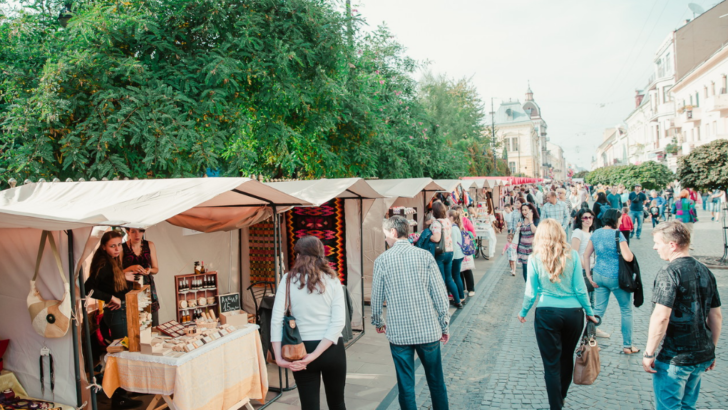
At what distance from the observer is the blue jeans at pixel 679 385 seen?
3.04 metres

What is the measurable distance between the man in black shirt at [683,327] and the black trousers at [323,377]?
207cm

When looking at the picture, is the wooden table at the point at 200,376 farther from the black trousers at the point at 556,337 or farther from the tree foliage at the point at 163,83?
the tree foliage at the point at 163,83

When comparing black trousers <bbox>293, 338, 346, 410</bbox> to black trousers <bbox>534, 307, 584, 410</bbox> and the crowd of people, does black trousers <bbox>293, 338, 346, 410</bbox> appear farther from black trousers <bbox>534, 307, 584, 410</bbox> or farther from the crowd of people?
black trousers <bbox>534, 307, 584, 410</bbox>

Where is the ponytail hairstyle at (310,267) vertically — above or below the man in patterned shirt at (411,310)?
above

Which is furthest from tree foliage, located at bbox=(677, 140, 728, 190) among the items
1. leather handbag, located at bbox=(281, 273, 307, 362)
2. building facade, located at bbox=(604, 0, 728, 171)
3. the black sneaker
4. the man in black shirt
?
building facade, located at bbox=(604, 0, 728, 171)

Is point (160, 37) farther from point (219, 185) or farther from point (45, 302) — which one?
point (45, 302)

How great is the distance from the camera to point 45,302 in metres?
3.53

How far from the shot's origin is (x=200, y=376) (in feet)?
13.1

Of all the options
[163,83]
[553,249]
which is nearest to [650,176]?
[553,249]

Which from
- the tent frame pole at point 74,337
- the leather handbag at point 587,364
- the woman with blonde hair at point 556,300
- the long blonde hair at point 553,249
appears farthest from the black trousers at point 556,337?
the tent frame pole at point 74,337

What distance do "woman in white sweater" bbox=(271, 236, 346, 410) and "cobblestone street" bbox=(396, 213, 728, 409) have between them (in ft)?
5.41

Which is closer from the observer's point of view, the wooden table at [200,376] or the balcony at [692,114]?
the wooden table at [200,376]

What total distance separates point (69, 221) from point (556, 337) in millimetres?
3830

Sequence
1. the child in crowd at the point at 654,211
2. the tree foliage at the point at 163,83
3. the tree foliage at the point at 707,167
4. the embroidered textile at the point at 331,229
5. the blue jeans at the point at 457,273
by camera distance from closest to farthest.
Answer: the tree foliage at the point at 163,83
the embroidered textile at the point at 331,229
the blue jeans at the point at 457,273
the tree foliage at the point at 707,167
the child in crowd at the point at 654,211
